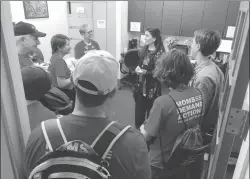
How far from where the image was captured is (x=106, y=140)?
816 millimetres

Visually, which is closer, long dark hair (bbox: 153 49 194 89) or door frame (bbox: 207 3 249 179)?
door frame (bbox: 207 3 249 179)

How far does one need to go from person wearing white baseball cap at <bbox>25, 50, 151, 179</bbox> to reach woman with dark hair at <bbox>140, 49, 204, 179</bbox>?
1.34ft

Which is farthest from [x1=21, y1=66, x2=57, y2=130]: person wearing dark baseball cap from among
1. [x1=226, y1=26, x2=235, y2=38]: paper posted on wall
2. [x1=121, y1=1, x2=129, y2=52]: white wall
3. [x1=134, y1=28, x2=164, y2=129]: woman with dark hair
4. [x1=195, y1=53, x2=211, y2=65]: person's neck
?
[x1=226, y1=26, x2=235, y2=38]: paper posted on wall

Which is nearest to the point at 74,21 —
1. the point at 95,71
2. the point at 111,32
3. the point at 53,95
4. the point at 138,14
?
the point at 111,32

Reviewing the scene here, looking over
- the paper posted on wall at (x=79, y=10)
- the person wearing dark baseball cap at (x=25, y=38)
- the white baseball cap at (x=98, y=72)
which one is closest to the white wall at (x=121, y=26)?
the paper posted on wall at (x=79, y=10)

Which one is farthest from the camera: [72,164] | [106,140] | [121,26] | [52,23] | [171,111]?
[121,26]

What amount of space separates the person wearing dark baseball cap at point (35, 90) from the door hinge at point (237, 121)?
1.04 metres

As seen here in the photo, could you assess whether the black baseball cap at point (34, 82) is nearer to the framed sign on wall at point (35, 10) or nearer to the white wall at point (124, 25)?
the framed sign on wall at point (35, 10)

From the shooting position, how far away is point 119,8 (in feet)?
14.2

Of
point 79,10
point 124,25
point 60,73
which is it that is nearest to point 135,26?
point 124,25

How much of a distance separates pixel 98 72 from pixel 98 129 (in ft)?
0.76

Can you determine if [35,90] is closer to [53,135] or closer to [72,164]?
[53,135]

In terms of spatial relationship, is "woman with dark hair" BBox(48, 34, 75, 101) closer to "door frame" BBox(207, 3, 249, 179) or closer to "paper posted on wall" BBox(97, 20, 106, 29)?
"door frame" BBox(207, 3, 249, 179)

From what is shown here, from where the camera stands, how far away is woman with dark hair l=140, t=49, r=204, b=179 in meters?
1.27
